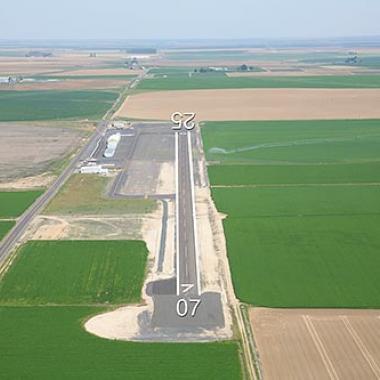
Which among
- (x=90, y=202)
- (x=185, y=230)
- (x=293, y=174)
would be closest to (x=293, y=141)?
(x=293, y=174)

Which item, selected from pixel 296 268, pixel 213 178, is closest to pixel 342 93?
pixel 213 178

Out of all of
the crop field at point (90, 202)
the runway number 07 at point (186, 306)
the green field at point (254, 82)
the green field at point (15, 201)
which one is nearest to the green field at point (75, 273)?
the runway number 07 at point (186, 306)

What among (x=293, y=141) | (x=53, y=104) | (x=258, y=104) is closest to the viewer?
(x=293, y=141)

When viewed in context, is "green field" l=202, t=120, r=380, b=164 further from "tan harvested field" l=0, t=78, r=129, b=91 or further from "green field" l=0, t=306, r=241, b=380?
"tan harvested field" l=0, t=78, r=129, b=91

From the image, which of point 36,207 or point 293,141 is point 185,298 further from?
point 293,141

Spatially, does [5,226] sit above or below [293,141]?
below

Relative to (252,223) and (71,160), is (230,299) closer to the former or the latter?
(252,223)
